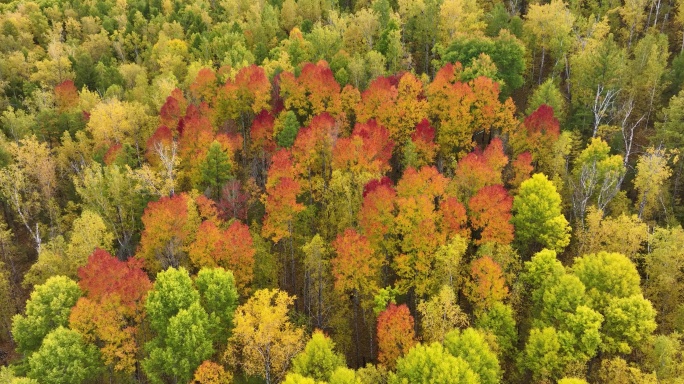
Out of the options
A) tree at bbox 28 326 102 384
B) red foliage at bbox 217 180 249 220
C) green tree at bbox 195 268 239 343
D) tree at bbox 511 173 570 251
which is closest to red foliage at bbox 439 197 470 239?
tree at bbox 511 173 570 251

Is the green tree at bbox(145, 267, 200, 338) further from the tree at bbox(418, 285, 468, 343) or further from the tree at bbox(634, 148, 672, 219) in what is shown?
the tree at bbox(634, 148, 672, 219)

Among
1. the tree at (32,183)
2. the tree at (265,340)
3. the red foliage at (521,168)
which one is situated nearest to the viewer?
the tree at (265,340)

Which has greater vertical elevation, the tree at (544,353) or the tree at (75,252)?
the tree at (75,252)

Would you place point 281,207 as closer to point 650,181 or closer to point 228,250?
point 228,250

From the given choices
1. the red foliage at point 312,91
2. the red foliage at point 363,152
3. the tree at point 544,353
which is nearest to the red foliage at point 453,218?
the red foliage at point 363,152

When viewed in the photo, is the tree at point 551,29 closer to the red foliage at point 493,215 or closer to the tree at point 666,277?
the red foliage at point 493,215

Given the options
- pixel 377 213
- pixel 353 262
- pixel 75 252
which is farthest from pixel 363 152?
pixel 75 252

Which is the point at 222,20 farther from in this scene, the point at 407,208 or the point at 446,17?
the point at 407,208
